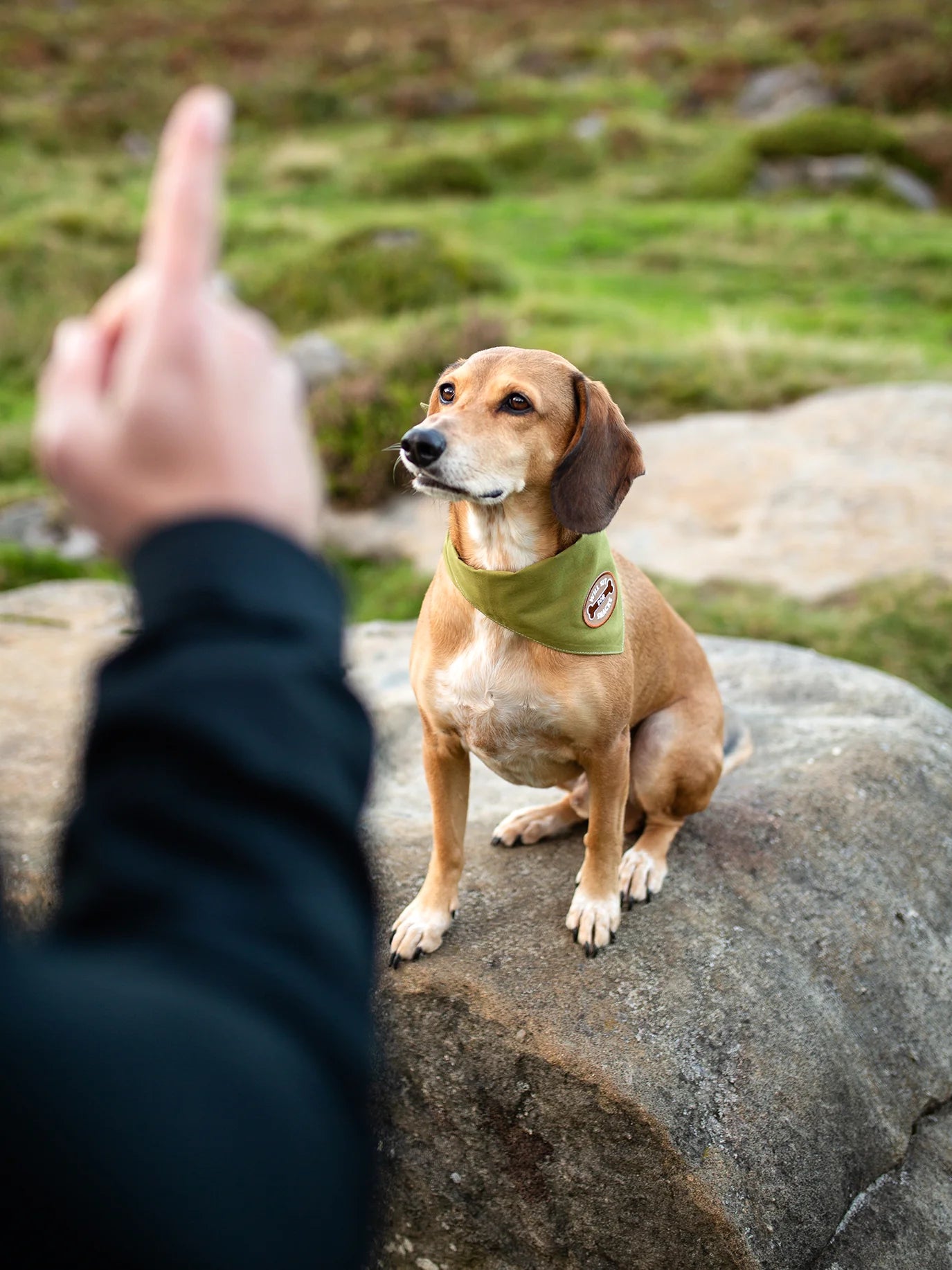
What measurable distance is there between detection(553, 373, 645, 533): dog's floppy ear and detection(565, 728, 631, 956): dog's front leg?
0.75m

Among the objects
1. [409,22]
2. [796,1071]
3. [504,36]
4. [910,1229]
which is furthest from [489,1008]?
[409,22]

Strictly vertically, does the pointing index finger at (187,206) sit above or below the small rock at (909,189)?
above

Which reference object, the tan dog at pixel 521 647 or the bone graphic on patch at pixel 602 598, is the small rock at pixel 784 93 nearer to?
the tan dog at pixel 521 647

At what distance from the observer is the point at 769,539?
9461 mm

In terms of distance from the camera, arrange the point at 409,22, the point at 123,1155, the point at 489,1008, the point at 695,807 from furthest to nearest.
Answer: the point at 409,22 < the point at 695,807 < the point at 489,1008 < the point at 123,1155

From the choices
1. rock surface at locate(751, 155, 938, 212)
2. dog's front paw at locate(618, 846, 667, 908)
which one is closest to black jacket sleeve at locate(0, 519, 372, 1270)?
dog's front paw at locate(618, 846, 667, 908)

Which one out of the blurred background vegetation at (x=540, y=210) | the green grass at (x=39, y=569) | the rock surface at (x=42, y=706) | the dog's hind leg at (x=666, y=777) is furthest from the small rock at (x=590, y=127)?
the dog's hind leg at (x=666, y=777)

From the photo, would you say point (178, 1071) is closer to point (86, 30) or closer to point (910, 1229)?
point (910, 1229)

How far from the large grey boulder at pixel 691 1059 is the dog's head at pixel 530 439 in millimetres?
1454

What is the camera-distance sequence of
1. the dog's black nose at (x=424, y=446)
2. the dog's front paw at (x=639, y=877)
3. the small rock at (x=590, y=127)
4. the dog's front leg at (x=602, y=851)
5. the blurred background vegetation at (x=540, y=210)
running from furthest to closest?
the small rock at (x=590, y=127), the blurred background vegetation at (x=540, y=210), the dog's front paw at (x=639, y=877), the dog's front leg at (x=602, y=851), the dog's black nose at (x=424, y=446)

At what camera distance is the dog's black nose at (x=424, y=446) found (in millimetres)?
3045

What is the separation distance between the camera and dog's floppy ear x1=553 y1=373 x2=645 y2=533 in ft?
10.7

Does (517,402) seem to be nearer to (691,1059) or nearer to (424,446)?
(424,446)

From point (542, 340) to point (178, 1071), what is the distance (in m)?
13.1
